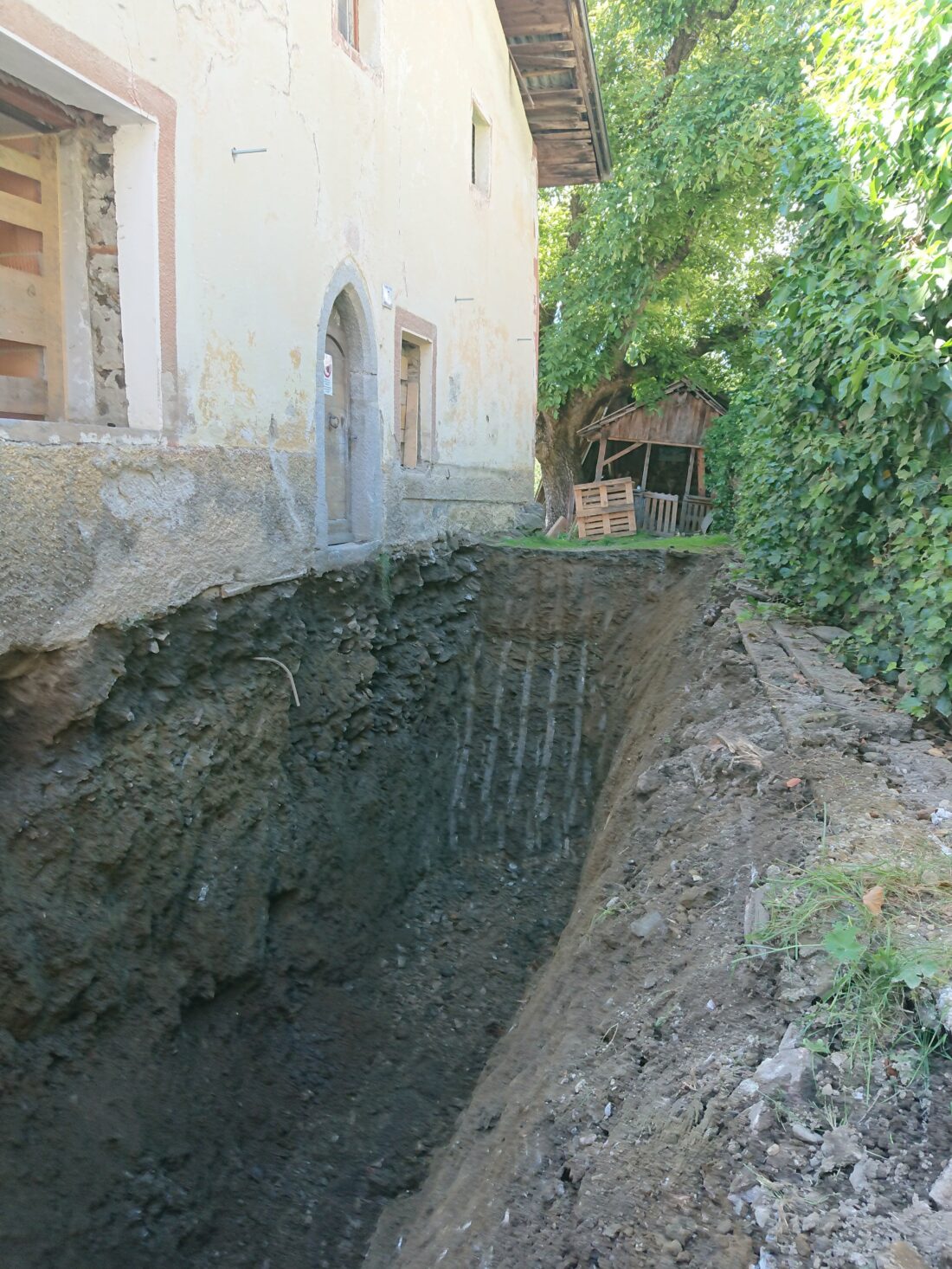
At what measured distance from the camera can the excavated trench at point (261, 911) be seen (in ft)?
12.5

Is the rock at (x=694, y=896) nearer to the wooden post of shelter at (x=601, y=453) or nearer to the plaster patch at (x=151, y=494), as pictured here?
the plaster patch at (x=151, y=494)

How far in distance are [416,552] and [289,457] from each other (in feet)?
6.99

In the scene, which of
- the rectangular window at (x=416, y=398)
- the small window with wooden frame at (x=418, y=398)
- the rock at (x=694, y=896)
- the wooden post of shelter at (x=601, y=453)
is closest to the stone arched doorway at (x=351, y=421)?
the small window with wooden frame at (x=418, y=398)

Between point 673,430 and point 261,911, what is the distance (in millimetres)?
14310

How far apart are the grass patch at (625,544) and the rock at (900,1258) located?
7424 millimetres

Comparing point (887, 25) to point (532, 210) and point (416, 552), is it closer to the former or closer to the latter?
point (416, 552)

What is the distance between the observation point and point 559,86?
36.1 ft

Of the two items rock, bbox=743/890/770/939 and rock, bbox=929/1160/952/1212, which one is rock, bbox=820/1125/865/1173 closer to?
rock, bbox=929/1160/952/1212

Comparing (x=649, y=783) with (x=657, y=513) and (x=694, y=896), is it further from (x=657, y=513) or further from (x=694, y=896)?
(x=657, y=513)

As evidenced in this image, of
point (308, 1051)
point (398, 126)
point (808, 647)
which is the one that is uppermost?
point (398, 126)

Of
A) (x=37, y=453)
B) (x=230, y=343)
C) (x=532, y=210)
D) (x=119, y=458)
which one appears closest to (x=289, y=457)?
(x=230, y=343)

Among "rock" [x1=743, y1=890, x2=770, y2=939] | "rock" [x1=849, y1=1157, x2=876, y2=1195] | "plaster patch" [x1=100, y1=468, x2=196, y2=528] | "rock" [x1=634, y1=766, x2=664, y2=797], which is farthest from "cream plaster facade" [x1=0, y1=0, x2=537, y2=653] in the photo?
"rock" [x1=849, y1=1157, x2=876, y2=1195]

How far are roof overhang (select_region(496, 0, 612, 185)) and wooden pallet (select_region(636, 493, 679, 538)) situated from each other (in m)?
6.38

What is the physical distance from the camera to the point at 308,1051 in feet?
17.2
